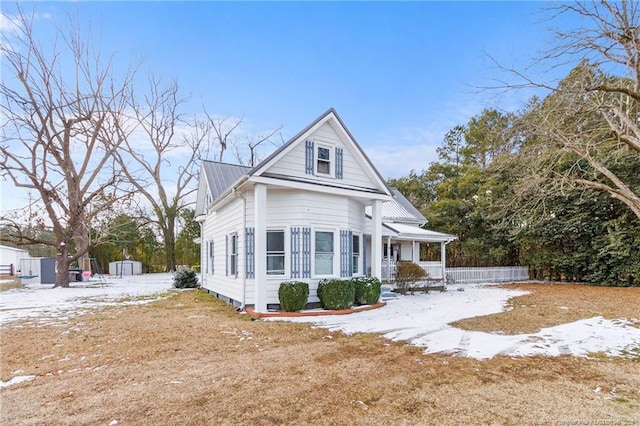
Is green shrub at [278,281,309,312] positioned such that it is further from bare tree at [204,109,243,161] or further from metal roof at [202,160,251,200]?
bare tree at [204,109,243,161]

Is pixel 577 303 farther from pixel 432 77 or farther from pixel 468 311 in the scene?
pixel 432 77

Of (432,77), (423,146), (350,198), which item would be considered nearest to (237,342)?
(350,198)

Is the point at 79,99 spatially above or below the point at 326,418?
above

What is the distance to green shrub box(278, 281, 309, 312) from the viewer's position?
9.41 metres

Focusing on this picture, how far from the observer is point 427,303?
11.9 metres

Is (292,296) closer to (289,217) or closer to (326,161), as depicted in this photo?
(289,217)

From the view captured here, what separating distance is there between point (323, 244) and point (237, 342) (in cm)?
440

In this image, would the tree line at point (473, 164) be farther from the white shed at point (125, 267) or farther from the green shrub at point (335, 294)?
the green shrub at point (335, 294)

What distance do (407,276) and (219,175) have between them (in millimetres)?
8852

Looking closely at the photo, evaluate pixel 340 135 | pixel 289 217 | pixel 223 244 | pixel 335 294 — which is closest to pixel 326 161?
pixel 340 135

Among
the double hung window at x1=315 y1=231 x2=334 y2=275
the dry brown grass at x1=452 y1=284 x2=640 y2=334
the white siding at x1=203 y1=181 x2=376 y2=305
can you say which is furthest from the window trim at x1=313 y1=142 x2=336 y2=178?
the dry brown grass at x1=452 y1=284 x2=640 y2=334

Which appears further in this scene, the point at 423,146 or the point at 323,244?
the point at 423,146

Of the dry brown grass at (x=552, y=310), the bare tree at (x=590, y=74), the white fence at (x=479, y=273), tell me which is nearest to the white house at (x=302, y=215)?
the dry brown grass at (x=552, y=310)

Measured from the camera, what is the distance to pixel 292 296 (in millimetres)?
9406
